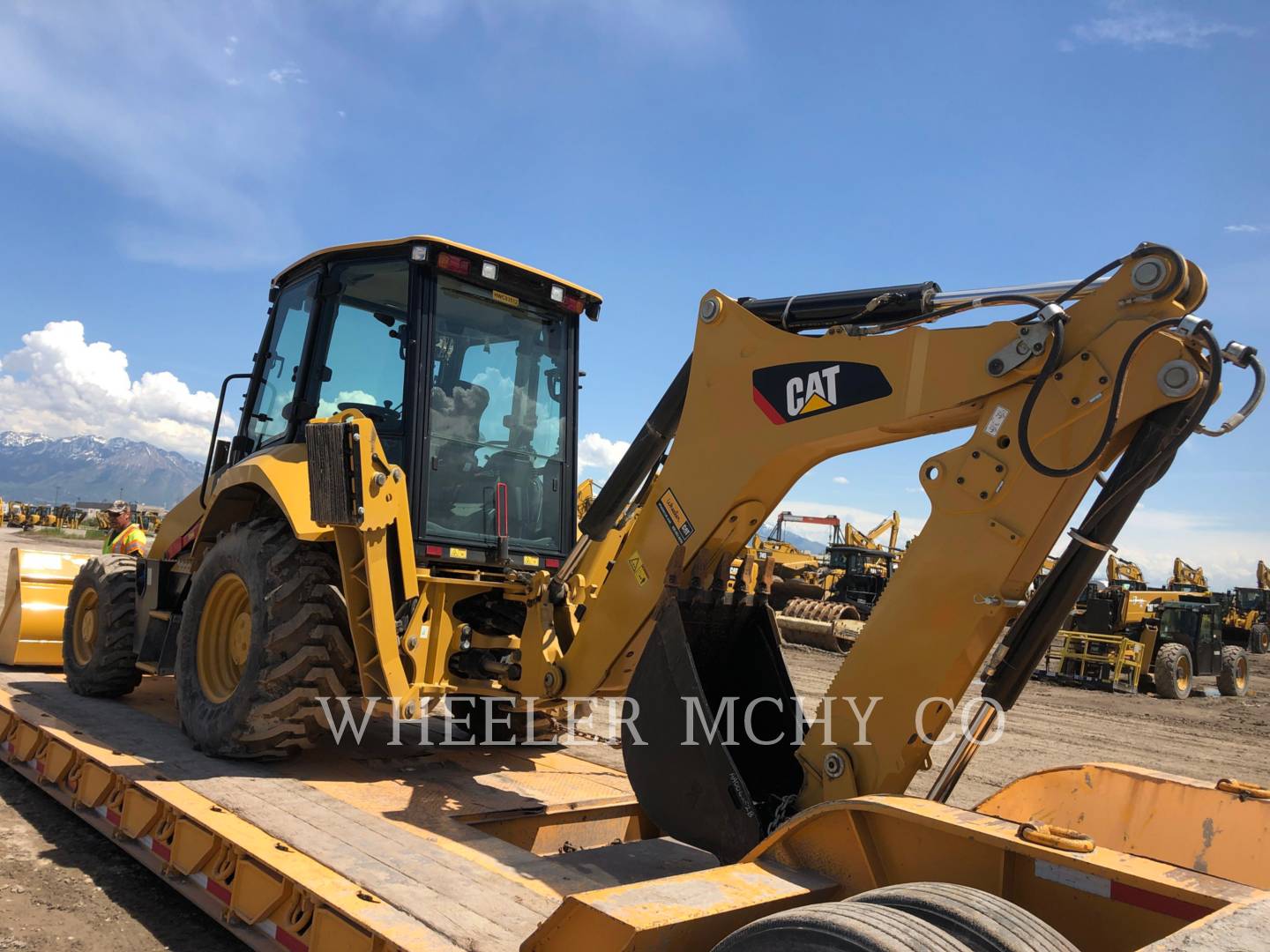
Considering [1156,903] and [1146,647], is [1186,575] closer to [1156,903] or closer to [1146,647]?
[1146,647]

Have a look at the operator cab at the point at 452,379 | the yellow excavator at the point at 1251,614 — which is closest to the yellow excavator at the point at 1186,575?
the yellow excavator at the point at 1251,614

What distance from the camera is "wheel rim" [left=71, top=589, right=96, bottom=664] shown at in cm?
721

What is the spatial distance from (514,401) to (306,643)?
1.89 metres

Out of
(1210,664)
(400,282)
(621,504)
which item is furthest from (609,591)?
(1210,664)

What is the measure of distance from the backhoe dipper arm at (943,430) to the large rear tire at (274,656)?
2.27 meters

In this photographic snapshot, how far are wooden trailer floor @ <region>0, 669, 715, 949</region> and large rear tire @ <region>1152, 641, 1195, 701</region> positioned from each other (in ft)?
44.6

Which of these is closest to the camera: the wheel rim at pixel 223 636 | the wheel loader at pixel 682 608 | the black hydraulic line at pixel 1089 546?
the wheel loader at pixel 682 608

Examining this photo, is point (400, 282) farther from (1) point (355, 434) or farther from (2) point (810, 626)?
(2) point (810, 626)

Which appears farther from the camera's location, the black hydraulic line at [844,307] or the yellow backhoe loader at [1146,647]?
the yellow backhoe loader at [1146,647]

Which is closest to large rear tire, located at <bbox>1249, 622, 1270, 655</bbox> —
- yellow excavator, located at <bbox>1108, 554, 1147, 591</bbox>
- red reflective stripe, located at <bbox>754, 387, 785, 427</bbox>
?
yellow excavator, located at <bbox>1108, 554, 1147, 591</bbox>

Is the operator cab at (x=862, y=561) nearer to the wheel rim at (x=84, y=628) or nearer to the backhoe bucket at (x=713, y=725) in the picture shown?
the wheel rim at (x=84, y=628)

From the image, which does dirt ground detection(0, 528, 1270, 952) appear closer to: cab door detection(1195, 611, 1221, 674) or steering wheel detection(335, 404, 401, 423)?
cab door detection(1195, 611, 1221, 674)

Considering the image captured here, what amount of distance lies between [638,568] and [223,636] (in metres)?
2.85

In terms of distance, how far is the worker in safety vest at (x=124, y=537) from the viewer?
351 inches
